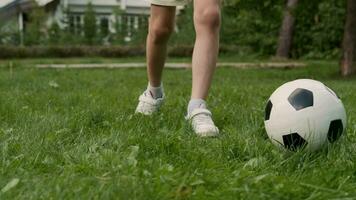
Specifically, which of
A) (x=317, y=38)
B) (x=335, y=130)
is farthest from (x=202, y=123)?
(x=317, y=38)

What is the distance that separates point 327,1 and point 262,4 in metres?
1.62

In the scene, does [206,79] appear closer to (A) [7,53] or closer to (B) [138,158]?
(B) [138,158]

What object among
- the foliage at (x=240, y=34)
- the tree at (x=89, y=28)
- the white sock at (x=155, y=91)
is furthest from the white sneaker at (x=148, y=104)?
the tree at (x=89, y=28)

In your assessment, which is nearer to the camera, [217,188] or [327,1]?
[217,188]

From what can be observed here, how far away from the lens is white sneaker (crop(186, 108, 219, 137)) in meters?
3.11

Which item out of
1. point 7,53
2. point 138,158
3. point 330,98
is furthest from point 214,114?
point 7,53

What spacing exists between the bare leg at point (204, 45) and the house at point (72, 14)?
24653 millimetres

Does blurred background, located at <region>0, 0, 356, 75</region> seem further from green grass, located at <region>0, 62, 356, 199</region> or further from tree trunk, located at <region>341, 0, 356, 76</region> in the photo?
green grass, located at <region>0, 62, 356, 199</region>

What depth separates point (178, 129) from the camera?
3303mm

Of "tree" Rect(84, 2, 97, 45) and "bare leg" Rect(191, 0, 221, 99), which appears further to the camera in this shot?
"tree" Rect(84, 2, 97, 45)

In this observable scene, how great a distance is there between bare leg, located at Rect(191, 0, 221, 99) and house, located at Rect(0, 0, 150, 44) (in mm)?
24653

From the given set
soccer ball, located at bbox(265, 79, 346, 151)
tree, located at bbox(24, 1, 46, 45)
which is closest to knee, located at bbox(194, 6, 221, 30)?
soccer ball, located at bbox(265, 79, 346, 151)

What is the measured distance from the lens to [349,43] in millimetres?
12570

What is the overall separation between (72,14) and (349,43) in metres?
28.9
